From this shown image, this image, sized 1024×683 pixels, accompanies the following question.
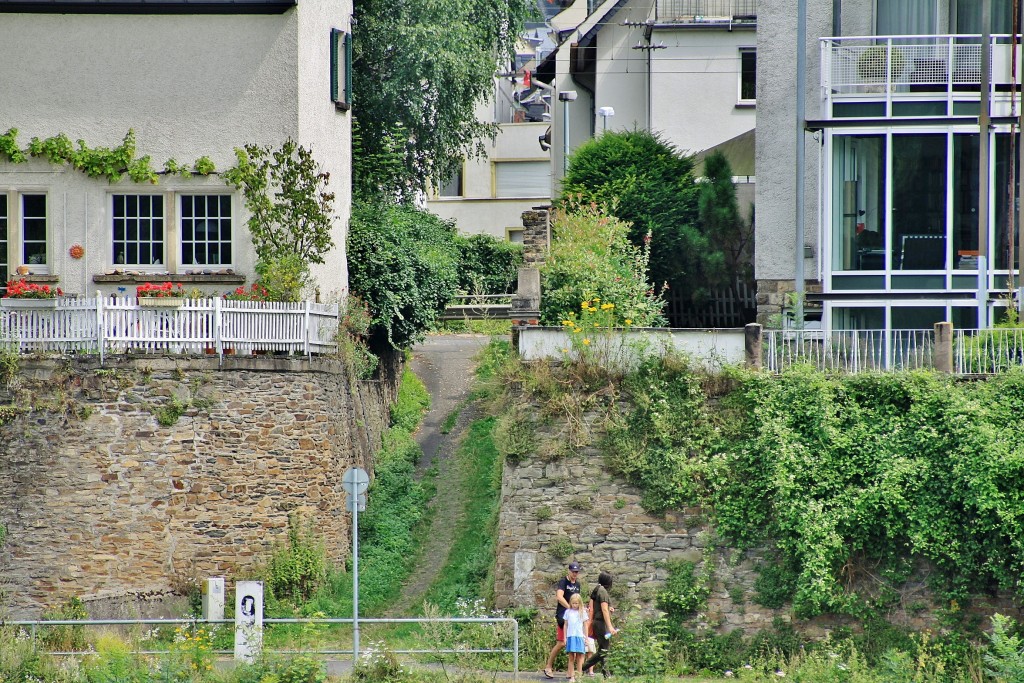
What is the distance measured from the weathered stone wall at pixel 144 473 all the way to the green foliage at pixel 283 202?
90.8 inches

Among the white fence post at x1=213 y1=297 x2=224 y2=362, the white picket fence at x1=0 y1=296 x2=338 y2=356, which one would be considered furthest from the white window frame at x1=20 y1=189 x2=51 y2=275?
the white fence post at x1=213 y1=297 x2=224 y2=362

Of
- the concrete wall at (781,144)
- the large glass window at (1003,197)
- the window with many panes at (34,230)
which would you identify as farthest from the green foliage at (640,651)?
the window with many panes at (34,230)

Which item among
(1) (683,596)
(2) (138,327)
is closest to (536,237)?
(2) (138,327)

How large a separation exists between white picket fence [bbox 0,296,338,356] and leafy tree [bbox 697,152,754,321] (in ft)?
28.2

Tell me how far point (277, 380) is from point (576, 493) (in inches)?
181

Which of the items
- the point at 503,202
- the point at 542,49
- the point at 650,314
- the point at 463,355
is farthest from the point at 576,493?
the point at 542,49

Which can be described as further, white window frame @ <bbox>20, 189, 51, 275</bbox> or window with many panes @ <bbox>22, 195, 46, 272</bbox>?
window with many panes @ <bbox>22, 195, 46, 272</bbox>

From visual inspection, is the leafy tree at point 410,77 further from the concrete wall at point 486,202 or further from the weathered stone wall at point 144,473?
the concrete wall at point 486,202

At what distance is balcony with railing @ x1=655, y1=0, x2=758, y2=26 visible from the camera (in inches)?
1266

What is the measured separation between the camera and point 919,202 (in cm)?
2166

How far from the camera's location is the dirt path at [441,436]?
2159cm

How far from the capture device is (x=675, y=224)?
2636 centimetres

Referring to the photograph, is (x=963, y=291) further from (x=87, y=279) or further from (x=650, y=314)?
(x=87, y=279)

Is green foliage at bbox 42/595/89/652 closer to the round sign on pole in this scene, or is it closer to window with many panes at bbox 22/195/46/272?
the round sign on pole
